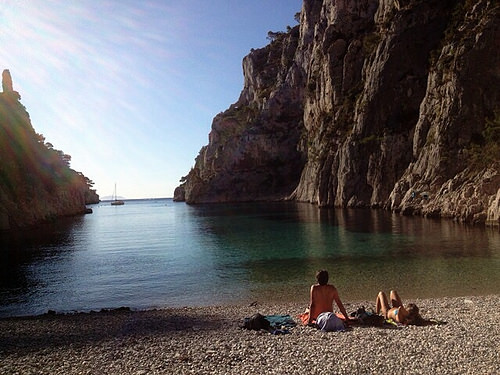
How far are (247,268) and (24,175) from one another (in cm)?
6542

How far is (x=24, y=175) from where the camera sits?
74.5m

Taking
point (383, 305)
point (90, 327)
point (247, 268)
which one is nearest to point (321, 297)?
point (383, 305)

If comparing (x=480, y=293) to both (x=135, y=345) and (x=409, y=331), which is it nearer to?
(x=409, y=331)

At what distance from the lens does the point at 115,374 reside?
8.75 metres

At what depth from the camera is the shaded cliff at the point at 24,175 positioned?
6488cm

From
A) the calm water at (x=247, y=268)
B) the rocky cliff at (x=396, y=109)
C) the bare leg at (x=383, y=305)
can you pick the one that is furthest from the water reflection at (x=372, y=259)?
the rocky cliff at (x=396, y=109)

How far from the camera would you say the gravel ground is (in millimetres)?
8406

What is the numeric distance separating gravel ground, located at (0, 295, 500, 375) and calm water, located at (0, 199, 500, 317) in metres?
5.52

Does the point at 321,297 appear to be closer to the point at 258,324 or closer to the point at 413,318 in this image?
the point at 258,324

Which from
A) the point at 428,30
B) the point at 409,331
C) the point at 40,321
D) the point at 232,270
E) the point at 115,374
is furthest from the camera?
the point at 428,30

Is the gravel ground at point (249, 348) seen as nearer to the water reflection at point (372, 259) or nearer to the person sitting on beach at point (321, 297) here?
the person sitting on beach at point (321, 297)

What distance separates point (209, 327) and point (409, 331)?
6.56 m

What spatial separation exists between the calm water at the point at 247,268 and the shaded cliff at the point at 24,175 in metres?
24.7

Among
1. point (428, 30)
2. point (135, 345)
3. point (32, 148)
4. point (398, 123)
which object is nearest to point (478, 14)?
point (428, 30)
